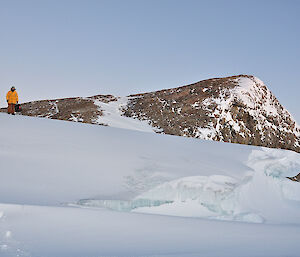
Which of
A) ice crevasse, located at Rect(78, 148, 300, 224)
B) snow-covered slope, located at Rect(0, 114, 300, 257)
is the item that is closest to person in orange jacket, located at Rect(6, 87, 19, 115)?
snow-covered slope, located at Rect(0, 114, 300, 257)

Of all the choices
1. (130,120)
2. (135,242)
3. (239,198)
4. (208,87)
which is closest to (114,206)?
(135,242)

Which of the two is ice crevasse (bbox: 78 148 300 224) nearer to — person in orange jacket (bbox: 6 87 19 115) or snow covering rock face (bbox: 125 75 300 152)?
person in orange jacket (bbox: 6 87 19 115)

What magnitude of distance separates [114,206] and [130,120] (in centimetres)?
1576

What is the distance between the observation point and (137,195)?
13.8ft

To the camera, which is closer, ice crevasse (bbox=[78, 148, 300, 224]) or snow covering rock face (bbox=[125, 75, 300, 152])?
ice crevasse (bbox=[78, 148, 300, 224])

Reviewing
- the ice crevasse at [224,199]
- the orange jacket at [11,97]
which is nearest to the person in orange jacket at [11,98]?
the orange jacket at [11,97]

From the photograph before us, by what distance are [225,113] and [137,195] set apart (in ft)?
51.9

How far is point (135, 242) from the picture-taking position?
2758mm

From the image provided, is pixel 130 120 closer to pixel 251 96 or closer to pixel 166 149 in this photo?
pixel 251 96

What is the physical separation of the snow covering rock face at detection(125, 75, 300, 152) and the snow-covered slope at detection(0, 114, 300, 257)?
1088 cm

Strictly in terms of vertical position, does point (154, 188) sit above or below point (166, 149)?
below

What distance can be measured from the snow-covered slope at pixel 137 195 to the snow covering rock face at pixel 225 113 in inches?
428

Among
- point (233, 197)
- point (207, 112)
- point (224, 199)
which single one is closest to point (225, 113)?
point (207, 112)

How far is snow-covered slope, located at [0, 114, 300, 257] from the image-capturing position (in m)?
2.72
